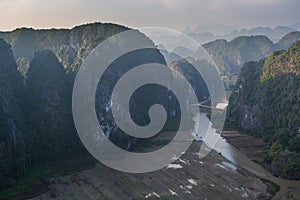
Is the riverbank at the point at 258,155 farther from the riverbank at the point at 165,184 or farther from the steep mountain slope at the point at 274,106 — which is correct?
the riverbank at the point at 165,184

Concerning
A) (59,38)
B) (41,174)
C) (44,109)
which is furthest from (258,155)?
(59,38)

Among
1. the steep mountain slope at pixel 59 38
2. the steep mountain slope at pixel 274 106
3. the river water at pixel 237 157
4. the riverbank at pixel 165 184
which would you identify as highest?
the steep mountain slope at pixel 59 38

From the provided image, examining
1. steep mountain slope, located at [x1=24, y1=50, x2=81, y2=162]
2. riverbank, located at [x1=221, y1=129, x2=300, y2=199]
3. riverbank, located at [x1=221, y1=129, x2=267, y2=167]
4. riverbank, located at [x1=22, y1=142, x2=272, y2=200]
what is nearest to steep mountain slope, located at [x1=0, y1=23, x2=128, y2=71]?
steep mountain slope, located at [x1=24, y1=50, x2=81, y2=162]

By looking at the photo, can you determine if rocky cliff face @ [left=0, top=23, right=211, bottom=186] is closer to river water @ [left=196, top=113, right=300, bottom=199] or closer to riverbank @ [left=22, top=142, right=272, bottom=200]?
riverbank @ [left=22, top=142, right=272, bottom=200]

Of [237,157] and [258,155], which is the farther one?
[258,155]

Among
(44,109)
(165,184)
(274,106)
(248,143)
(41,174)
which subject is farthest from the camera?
(274,106)

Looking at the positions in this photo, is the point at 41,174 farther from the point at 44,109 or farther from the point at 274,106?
the point at 274,106

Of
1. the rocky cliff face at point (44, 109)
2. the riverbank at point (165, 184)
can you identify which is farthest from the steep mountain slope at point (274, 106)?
the rocky cliff face at point (44, 109)
